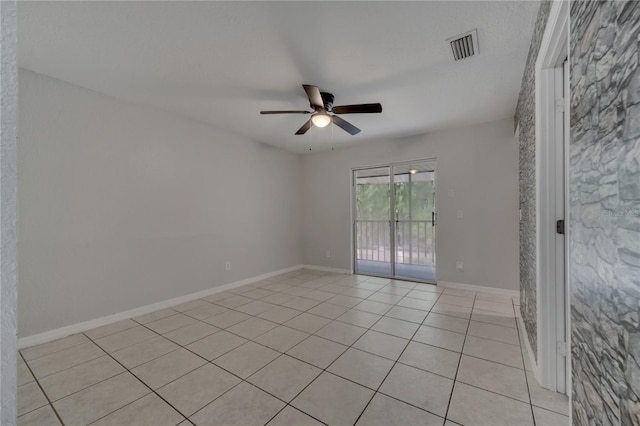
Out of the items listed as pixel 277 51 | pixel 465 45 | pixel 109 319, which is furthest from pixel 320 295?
pixel 465 45

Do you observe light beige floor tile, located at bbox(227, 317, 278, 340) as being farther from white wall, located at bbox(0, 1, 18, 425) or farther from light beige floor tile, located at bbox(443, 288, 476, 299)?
light beige floor tile, located at bbox(443, 288, 476, 299)

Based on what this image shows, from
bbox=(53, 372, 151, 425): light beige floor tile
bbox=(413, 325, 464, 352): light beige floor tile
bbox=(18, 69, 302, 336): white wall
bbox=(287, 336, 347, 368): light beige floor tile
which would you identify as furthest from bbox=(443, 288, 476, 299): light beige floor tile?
bbox=(53, 372, 151, 425): light beige floor tile

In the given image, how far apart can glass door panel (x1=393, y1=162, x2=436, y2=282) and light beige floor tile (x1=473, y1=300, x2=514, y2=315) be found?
1.00 m

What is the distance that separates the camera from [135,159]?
2.98 metres

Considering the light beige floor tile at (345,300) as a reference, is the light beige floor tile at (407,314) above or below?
above

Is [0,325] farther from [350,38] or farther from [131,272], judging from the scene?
[131,272]

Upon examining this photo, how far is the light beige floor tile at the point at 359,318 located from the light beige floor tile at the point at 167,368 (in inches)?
57.1

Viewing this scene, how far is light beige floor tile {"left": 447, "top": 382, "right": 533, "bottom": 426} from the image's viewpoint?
56.2 inches

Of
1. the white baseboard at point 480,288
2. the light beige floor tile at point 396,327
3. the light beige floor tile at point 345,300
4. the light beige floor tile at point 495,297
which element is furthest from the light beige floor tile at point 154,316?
the light beige floor tile at point 495,297

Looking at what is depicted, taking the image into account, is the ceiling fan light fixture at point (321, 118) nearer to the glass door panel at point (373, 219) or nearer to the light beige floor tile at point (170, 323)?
the glass door panel at point (373, 219)

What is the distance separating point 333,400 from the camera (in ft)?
5.23

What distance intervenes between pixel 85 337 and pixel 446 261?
15.0ft

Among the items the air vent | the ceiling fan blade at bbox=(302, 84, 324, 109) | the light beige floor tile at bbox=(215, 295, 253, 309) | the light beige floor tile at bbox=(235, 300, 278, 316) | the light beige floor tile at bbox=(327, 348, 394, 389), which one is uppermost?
the air vent

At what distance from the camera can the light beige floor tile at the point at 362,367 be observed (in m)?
1.79
